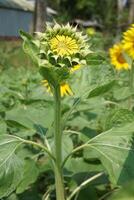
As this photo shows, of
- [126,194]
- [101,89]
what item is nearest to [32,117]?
[101,89]

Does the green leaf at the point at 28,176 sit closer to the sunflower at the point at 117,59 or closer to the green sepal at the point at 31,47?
the green sepal at the point at 31,47

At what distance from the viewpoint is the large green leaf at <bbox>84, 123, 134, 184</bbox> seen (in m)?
1.40

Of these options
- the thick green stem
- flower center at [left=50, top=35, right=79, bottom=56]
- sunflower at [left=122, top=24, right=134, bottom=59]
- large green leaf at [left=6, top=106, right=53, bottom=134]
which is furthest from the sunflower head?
sunflower at [left=122, top=24, right=134, bottom=59]

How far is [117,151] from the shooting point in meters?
1.46

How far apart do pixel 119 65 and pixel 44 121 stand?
2.20 metres

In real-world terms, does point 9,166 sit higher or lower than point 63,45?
lower

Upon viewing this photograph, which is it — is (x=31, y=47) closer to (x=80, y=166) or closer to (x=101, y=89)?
(x=101, y=89)

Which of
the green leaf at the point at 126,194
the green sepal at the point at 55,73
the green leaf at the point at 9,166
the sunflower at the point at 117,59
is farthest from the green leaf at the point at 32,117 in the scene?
the sunflower at the point at 117,59

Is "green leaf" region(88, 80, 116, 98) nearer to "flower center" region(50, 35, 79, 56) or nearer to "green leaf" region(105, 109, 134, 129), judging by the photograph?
"green leaf" region(105, 109, 134, 129)

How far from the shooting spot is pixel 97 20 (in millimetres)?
45094

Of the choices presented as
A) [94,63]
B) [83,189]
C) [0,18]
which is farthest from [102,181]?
[0,18]

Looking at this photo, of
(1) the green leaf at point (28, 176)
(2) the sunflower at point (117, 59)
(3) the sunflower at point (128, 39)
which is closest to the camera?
(1) the green leaf at point (28, 176)

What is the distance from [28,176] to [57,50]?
20.5 inches

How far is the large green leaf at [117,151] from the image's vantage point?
4.61 feet
